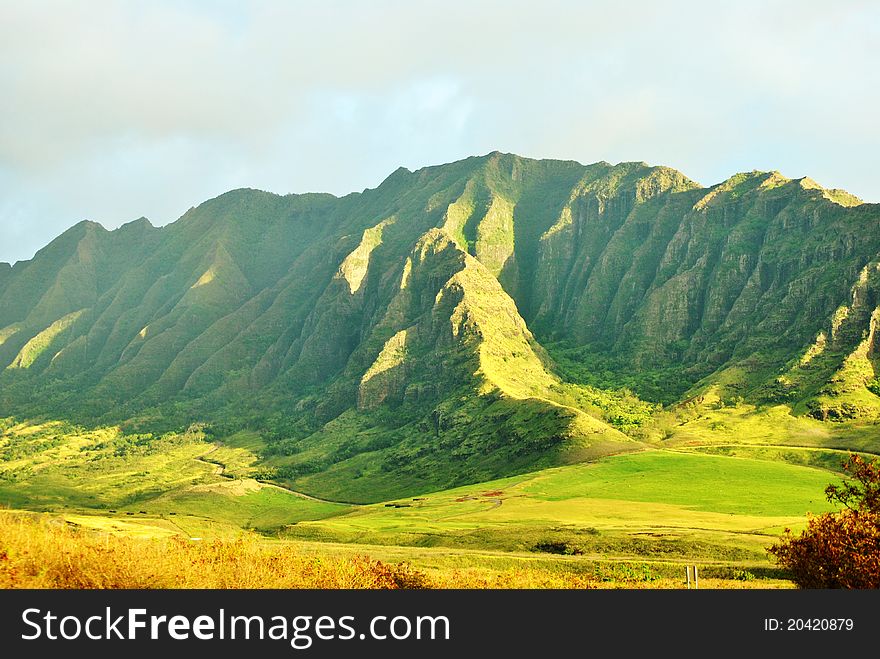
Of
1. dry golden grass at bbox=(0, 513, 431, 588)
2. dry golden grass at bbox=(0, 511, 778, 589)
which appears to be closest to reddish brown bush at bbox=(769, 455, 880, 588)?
dry golden grass at bbox=(0, 511, 778, 589)

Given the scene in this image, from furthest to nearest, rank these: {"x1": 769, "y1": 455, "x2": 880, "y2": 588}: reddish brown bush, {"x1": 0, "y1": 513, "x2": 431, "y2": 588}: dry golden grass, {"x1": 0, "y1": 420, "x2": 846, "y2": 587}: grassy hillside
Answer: {"x1": 0, "y1": 420, "x2": 846, "y2": 587}: grassy hillside, {"x1": 769, "y1": 455, "x2": 880, "y2": 588}: reddish brown bush, {"x1": 0, "y1": 513, "x2": 431, "y2": 588}: dry golden grass

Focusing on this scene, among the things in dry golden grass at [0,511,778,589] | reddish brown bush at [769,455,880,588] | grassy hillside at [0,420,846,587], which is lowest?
grassy hillside at [0,420,846,587]

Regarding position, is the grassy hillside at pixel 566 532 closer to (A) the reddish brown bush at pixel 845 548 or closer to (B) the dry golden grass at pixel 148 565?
(B) the dry golden grass at pixel 148 565

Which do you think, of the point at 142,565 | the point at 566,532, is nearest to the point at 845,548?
the point at 142,565

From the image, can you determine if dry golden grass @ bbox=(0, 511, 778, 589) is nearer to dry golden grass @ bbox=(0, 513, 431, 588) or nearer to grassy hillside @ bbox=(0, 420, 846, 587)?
dry golden grass @ bbox=(0, 513, 431, 588)

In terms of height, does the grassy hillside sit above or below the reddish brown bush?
below

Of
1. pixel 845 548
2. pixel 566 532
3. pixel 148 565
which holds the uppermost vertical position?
pixel 148 565

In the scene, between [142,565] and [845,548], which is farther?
[845,548]

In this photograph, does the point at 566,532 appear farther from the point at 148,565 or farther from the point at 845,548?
the point at 148,565

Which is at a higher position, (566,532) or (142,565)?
(142,565)

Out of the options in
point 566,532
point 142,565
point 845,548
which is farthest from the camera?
point 566,532
